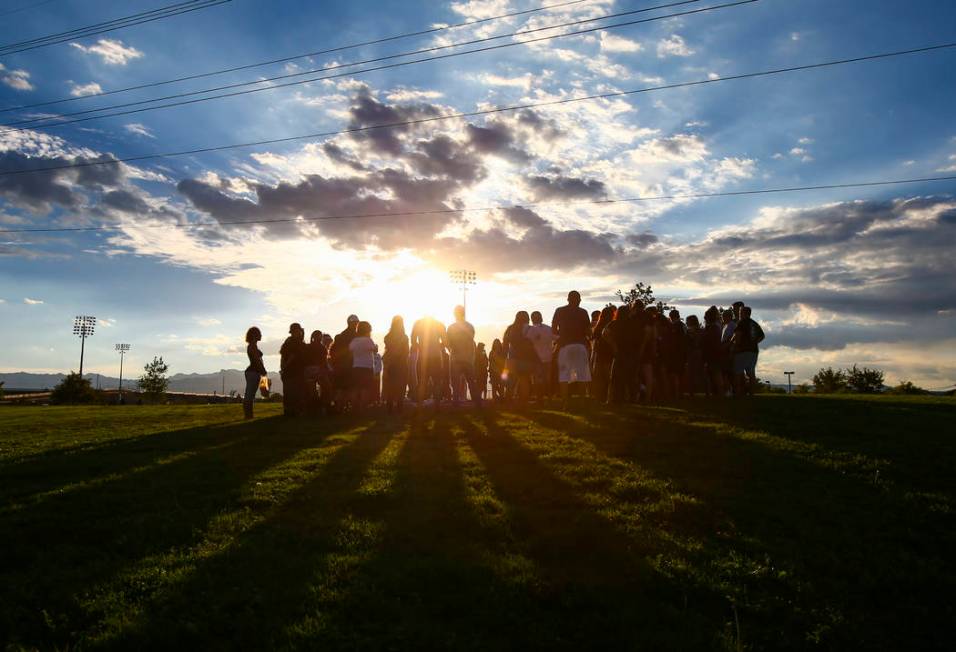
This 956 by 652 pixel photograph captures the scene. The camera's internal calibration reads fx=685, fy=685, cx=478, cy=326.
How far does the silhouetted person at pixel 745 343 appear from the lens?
16.3 metres

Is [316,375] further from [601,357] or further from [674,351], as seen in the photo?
[674,351]

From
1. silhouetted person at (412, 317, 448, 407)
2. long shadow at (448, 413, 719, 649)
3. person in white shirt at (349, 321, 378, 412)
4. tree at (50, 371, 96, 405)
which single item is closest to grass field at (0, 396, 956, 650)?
long shadow at (448, 413, 719, 649)

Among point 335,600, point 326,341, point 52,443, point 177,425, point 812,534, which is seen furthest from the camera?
point 326,341

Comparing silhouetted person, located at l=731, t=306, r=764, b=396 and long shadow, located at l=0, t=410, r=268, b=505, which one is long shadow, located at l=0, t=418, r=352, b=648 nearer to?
long shadow, located at l=0, t=410, r=268, b=505

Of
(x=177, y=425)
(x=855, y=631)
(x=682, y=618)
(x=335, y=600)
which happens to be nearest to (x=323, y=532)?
(x=335, y=600)

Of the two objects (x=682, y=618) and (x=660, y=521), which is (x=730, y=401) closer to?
(x=660, y=521)

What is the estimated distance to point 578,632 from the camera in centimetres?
442

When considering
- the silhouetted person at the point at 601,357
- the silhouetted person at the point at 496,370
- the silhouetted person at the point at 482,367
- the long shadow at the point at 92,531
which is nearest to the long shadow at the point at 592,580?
the long shadow at the point at 92,531

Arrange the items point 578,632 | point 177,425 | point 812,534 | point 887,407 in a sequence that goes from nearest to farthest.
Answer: point 578,632, point 812,534, point 887,407, point 177,425

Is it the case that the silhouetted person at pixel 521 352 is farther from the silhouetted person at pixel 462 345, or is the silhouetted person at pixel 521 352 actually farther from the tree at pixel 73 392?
the tree at pixel 73 392

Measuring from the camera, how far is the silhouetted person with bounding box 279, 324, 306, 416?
16.5 meters

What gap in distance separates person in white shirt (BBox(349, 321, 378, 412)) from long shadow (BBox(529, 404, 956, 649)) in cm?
800

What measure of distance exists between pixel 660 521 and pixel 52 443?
11.7m

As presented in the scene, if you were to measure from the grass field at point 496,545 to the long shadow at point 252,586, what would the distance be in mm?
21
